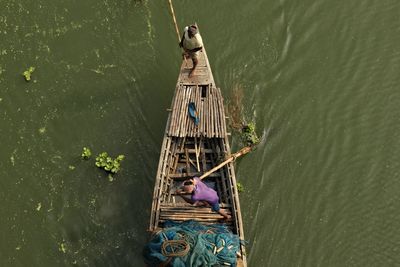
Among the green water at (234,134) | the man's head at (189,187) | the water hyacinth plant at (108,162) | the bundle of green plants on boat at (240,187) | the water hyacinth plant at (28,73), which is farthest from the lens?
the water hyacinth plant at (28,73)

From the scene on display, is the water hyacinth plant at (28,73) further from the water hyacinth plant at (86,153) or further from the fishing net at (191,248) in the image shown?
the fishing net at (191,248)

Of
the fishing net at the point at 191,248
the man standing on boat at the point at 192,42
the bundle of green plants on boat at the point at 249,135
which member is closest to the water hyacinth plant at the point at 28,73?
the man standing on boat at the point at 192,42

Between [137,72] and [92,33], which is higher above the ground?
[92,33]

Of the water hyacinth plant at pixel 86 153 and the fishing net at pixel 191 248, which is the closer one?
the fishing net at pixel 191 248

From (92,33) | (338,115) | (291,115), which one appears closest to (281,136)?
(291,115)

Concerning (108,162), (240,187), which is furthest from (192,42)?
(240,187)

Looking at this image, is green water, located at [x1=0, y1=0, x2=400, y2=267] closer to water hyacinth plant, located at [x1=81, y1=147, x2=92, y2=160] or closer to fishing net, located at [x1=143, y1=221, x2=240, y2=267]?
water hyacinth plant, located at [x1=81, y1=147, x2=92, y2=160]

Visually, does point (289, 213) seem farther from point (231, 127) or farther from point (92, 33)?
point (92, 33)

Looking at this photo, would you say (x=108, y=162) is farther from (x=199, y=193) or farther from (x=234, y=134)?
(x=234, y=134)
